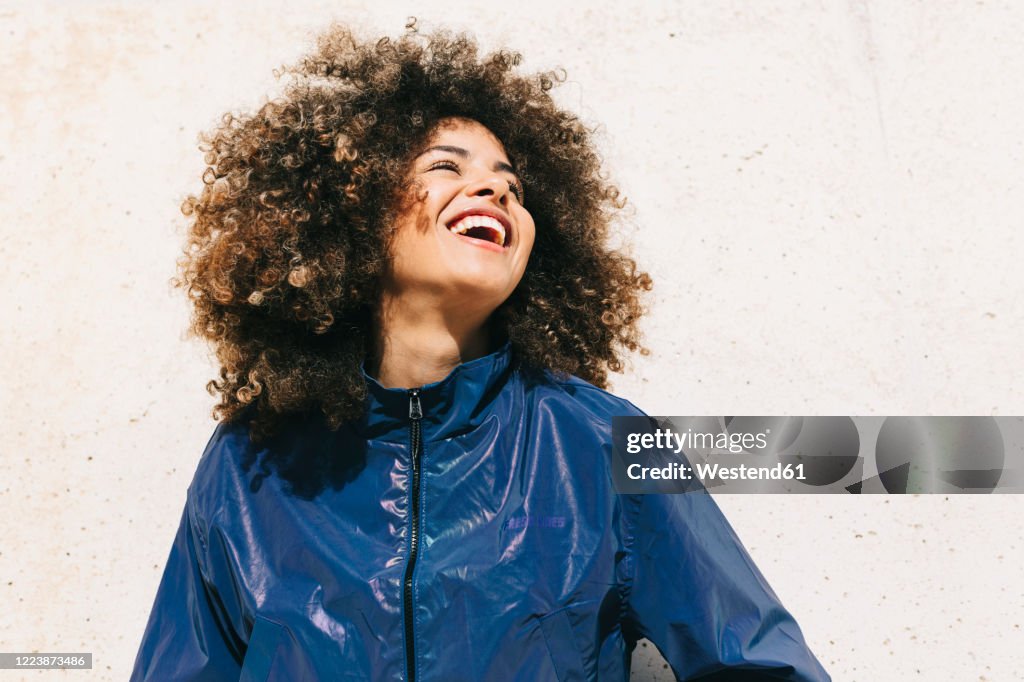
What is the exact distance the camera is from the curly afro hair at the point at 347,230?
59.9 inches

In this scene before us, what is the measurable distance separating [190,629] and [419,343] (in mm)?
537

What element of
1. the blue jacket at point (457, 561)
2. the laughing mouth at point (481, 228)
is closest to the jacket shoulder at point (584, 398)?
the blue jacket at point (457, 561)

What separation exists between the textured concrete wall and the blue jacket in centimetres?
51

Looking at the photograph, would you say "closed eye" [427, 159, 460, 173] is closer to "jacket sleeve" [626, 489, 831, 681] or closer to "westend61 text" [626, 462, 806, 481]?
"jacket sleeve" [626, 489, 831, 681]

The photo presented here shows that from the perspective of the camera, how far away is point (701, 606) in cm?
139

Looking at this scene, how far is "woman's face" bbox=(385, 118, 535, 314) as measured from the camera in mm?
1448

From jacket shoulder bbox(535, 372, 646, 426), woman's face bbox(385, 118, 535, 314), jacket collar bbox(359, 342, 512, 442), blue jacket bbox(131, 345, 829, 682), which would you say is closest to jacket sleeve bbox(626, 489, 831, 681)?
blue jacket bbox(131, 345, 829, 682)

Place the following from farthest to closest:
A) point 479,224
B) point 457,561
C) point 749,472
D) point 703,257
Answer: point 703,257
point 749,472
point 479,224
point 457,561

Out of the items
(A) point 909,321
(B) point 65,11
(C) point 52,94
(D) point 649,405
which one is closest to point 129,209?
(C) point 52,94

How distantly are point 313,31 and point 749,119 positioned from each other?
0.91 metres

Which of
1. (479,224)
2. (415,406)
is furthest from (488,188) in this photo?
(415,406)

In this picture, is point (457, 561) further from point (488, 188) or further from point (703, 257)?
point (703, 257)

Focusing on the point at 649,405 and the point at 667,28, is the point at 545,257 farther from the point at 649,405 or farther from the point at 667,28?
the point at 667,28

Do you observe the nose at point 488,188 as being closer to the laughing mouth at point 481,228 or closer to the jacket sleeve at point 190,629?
the laughing mouth at point 481,228
